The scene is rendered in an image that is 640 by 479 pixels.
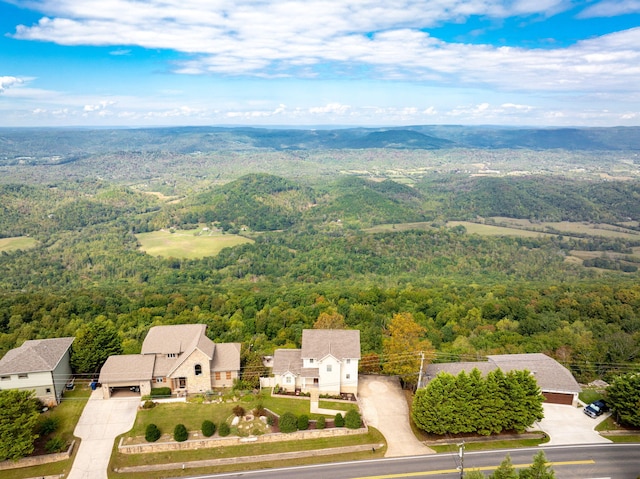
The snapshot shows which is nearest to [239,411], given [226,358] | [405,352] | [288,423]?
[288,423]

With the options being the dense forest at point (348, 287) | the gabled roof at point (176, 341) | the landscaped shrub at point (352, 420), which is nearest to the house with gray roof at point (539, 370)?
the dense forest at point (348, 287)

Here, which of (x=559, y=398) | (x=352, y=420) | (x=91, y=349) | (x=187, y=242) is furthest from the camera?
(x=187, y=242)

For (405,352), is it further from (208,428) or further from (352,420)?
(208,428)

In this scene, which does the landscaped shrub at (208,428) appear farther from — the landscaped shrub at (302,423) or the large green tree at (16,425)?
the large green tree at (16,425)

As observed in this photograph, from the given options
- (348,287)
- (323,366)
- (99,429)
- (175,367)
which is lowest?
(348,287)

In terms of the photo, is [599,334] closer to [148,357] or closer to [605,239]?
[148,357]

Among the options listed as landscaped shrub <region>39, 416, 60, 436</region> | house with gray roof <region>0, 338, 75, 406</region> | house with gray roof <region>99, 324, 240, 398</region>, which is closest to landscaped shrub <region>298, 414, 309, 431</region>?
house with gray roof <region>99, 324, 240, 398</region>

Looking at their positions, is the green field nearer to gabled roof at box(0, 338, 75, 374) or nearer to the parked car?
gabled roof at box(0, 338, 75, 374)

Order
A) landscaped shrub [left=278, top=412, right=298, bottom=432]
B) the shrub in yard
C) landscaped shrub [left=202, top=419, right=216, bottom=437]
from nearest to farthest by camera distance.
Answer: the shrub in yard
landscaped shrub [left=202, top=419, right=216, bottom=437]
landscaped shrub [left=278, top=412, right=298, bottom=432]
